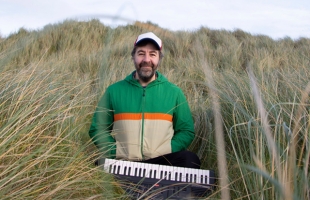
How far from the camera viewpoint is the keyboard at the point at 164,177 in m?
2.45

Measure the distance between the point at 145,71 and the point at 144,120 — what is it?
0.44 m

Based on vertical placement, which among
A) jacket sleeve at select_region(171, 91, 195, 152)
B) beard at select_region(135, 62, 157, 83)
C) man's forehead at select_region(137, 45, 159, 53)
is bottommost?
jacket sleeve at select_region(171, 91, 195, 152)

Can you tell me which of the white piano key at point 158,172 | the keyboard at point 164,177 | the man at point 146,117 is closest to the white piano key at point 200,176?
the keyboard at point 164,177

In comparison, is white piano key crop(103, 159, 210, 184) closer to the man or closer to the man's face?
the man

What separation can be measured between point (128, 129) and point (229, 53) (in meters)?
6.12

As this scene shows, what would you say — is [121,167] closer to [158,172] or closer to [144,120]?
[158,172]

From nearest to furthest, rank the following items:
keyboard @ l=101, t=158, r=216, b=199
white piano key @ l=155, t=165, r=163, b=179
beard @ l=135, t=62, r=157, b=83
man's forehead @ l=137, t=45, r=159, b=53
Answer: keyboard @ l=101, t=158, r=216, b=199
white piano key @ l=155, t=165, r=163, b=179
beard @ l=135, t=62, r=157, b=83
man's forehead @ l=137, t=45, r=159, b=53

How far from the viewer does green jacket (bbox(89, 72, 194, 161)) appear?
10.7ft

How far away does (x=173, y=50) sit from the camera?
998 cm

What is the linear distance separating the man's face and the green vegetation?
337 millimetres

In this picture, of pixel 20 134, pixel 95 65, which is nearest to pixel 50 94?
pixel 20 134

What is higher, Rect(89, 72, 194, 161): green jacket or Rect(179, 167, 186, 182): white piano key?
Rect(89, 72, 194, 161): green jacket

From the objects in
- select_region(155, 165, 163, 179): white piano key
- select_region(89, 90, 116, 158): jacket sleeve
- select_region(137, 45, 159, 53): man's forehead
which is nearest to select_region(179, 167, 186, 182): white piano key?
select_region(155, 165, 163, 179): white piano key

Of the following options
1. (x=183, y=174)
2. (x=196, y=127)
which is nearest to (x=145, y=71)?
(x=196, y=127)
